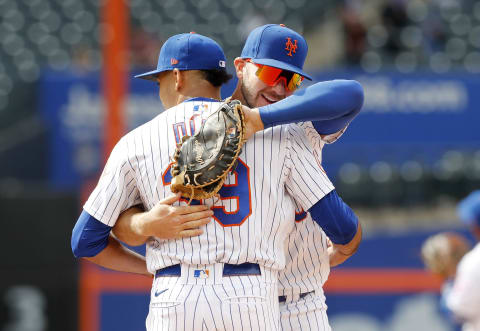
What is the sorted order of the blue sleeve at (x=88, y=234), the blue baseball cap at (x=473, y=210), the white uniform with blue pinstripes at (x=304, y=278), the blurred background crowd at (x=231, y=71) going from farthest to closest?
the blurred background crowd at (x=231, y=71), the blue baseball cap at (x=473, y=210), the white uniform with blue pinstripes at (x=304, y=278), the blue sleeve at (x=88, y=234)

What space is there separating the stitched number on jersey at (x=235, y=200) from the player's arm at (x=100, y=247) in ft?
1.11

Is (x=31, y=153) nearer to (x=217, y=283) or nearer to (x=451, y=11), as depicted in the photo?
(x=451, y=11)

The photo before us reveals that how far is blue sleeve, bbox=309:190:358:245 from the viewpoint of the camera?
9.07ft

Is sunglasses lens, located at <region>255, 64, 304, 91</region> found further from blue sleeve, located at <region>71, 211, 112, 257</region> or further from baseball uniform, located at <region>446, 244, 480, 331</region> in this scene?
baseball uniform, located at <region>446, 244, 480, 331</region>

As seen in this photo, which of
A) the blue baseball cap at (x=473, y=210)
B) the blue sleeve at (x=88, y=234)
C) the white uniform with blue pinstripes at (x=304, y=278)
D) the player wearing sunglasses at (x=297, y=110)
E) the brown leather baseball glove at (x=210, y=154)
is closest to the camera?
the brown leather baseball glove at (x=210, y=154)

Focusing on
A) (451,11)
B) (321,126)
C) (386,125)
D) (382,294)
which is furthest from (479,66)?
(321,126)

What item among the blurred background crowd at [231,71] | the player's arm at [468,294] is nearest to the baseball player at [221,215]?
the player's arm at [468,294]

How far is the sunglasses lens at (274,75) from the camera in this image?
2891mm

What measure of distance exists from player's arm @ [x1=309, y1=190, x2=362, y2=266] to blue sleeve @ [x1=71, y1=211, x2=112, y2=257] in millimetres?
710

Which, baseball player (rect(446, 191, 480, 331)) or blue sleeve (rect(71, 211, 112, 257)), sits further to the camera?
baseball player (rect(446, 191, 480, 331))

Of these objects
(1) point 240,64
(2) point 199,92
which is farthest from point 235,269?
(1) point 240,64

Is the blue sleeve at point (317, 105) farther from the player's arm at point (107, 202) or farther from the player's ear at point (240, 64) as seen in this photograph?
the player's arm at point (107, 202)

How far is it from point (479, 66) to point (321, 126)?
9.34 m

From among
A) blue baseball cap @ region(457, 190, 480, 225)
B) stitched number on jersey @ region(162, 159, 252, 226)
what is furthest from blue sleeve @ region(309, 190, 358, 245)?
blue baseball cap @ region(457, 190, 480, 225)
